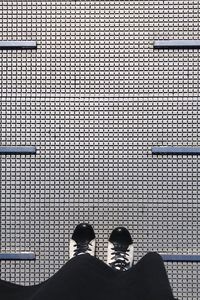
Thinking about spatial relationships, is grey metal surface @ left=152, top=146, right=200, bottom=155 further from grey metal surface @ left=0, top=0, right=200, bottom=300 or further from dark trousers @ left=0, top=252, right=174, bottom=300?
dark trousers @ left=0, top=252, right=174, bottom=300

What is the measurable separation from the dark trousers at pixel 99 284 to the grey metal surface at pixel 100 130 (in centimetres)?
27

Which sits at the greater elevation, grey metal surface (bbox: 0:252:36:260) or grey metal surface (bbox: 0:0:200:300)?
grey metal surface (bbox: 0:0:200:300)

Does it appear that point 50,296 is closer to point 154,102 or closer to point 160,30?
point 154,102

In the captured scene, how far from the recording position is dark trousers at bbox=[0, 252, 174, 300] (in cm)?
88

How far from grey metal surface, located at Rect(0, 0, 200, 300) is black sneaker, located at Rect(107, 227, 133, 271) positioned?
0.08 ft

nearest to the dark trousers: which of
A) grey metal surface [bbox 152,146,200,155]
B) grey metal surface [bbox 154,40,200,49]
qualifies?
grey metal surface [bbox 152,146,200,155]

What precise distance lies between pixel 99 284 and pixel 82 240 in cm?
31

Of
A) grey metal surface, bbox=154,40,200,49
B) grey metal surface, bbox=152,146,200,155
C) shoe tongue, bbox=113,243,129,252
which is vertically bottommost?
shoe tongue, bbox=113,243,129,252

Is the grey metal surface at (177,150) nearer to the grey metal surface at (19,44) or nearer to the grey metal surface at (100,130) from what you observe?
the grey metal surface at (100,130)

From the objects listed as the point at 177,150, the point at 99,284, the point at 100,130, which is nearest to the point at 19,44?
the point at 100,130

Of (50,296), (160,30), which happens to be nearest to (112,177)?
(160,30)

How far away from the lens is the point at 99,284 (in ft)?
3.13

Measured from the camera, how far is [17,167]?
1305 millimetres

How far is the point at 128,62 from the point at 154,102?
0.38 ft
